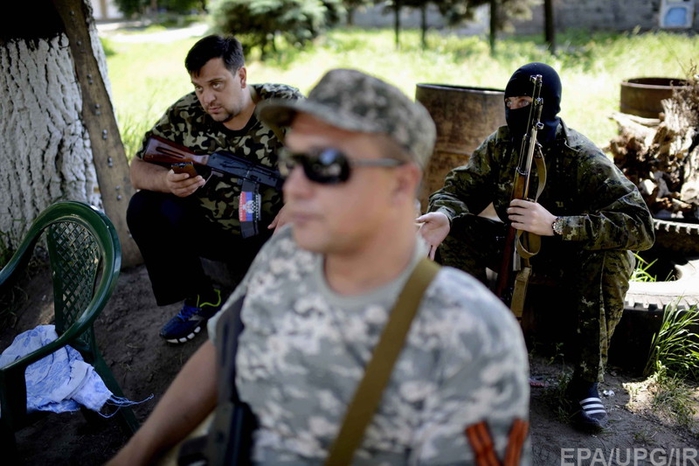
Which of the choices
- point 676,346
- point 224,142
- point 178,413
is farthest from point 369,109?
point 676,346

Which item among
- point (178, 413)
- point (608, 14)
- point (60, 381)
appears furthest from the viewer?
point (608, 14)

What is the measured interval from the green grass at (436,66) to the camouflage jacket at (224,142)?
223cm

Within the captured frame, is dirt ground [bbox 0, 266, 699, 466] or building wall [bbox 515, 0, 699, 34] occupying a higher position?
building wall [bbox 515, 0, 699, 34]

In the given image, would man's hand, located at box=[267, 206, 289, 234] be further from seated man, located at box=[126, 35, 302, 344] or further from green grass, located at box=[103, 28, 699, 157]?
green grass, located at box=[103, 28, 699, 157]

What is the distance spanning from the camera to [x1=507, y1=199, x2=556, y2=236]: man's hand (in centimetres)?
311

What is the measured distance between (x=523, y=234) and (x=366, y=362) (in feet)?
6.45

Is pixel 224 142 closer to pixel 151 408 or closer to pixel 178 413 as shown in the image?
pixel 151 408

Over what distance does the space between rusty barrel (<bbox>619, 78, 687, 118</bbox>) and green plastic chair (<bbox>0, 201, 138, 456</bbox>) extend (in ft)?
18.7

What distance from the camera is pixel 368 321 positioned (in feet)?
4.97

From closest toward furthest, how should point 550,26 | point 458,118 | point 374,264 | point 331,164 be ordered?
1. point 331,164
2. point 374,264
3. point 458,118
4. point 550,26

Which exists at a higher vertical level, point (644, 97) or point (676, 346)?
point (644, 97)

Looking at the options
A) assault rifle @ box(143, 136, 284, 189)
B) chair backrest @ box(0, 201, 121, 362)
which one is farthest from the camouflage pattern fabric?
chair backrest @ box(0, 201, 121, 362)

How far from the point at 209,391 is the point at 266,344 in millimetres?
326

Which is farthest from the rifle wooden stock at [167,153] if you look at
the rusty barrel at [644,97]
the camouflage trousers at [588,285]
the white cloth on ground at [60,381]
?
the rusty barrel at [644,97]
